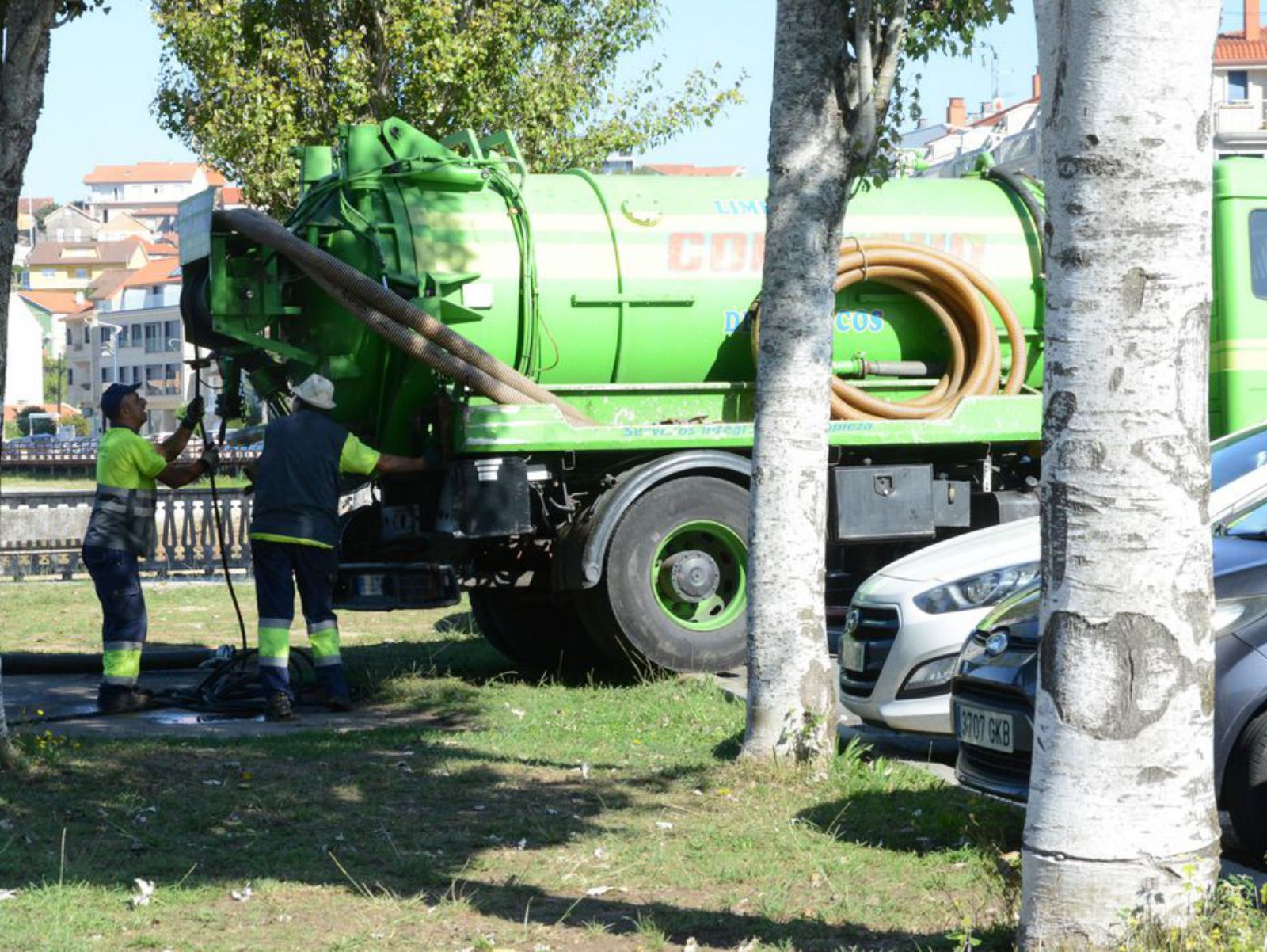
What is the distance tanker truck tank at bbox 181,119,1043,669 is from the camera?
33.8 ft

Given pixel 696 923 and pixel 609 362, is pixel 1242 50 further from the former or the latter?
pixel 696 923

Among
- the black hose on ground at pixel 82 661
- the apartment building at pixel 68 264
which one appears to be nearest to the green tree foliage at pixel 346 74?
the black hose on ground at pixel 82 661

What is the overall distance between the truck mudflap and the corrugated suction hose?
1.05 metres

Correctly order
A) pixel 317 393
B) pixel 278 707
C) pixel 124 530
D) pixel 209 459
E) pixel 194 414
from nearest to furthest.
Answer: pixel 278 707, pixel 317 393, pixel 124 530, pixel 209 459, pixel 194 414

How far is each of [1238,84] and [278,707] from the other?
6855 centimetres

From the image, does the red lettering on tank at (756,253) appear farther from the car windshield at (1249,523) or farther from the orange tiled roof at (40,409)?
the orange tiled roof at (40,409)

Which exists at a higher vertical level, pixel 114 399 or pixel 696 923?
pixel 114 399

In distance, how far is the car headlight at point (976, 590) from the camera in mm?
8000

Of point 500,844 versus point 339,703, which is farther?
point 339,703

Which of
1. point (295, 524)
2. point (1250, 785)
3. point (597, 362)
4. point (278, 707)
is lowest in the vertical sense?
point (278, 707)

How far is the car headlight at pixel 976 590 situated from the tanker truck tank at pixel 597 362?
100 inches

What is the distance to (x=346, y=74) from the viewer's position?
67.9ft

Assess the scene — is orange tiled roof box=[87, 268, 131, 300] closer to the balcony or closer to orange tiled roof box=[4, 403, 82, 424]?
orange tiled roof box=[4, 403, 82, 424]

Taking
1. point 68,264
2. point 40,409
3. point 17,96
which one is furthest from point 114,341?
point 17,96
